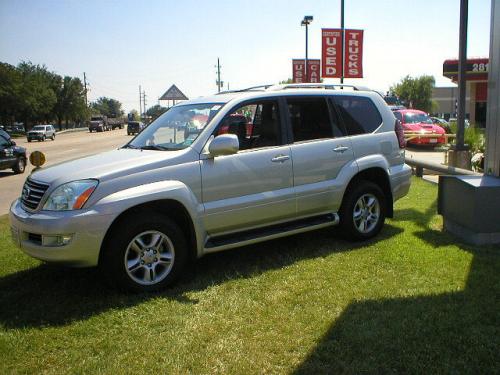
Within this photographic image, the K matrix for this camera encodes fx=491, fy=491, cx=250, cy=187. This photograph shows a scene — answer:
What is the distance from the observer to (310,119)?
5.71m

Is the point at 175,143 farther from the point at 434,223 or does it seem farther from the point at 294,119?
the point at 434,223

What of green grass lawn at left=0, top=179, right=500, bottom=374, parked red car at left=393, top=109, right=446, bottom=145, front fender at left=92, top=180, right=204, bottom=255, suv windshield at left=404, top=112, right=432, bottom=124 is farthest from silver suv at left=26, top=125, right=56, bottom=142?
front fender at left=92, top=180, right=204, bottom=255

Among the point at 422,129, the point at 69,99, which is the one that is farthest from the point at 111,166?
the point at 69,99

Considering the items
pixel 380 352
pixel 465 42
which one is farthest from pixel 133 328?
pixel 465 42

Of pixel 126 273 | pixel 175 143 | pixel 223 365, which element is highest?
pixel 175 143

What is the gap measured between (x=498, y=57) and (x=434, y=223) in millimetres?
2326

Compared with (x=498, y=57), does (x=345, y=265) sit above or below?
below

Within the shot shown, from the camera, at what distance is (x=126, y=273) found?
14.2 ft

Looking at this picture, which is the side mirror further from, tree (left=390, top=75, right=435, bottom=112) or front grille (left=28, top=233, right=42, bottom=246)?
tree (left=390, top=75, right=435, bottom=112)

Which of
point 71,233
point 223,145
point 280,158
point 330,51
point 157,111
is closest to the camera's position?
point 71,233

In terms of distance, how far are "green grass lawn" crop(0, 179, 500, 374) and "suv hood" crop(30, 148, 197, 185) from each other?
1.08 metres

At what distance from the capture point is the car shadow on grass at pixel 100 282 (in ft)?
13.5

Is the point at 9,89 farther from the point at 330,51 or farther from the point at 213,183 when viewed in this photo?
the point at 213,183

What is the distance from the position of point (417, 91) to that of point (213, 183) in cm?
9447
